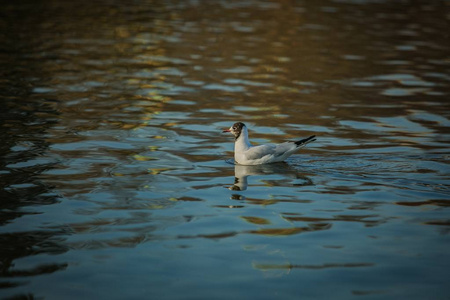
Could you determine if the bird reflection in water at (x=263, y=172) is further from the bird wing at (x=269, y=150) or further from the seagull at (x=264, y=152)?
the bird wing at (x=269, y=150)

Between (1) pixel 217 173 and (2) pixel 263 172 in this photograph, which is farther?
(2) pixel 263 172

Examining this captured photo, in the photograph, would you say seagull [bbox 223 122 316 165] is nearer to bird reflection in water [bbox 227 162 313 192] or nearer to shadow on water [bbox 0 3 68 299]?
bird reflection in water [bbox 227 162 313 192]

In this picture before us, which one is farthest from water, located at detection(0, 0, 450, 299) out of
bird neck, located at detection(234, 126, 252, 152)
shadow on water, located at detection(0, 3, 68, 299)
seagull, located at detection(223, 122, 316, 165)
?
bird neck, located at detection(234, 126, 252, 152)

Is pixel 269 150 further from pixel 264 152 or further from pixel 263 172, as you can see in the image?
pixel 263 172

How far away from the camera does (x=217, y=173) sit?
13.8 metres

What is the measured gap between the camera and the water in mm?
8867

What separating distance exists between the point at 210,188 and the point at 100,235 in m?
3.00

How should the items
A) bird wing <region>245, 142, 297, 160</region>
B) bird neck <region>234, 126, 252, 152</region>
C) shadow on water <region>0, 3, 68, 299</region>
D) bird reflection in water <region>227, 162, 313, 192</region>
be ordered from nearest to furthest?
shadow on water <region>0, 3, 68, 299</region> < bird reflection in water <region>227, 162, 313, 192</region> < bird wing <region>245, 142, 297, 160</region> < bird neck <region>234, 126, 252, 152</region>

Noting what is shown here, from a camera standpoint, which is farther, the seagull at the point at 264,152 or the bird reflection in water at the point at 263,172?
the seagull at the point at 264,152

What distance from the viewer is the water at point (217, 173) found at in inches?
349

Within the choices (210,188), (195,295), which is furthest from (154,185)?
(195,295)

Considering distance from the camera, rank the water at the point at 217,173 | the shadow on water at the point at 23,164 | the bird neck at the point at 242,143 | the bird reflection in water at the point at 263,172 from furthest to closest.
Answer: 1. the bird neck at the point at 242,143
2. the bird reflection in water at the point at 263,172
3. the shadow on water at the point at 23,164
4. the water at the point at 217,173

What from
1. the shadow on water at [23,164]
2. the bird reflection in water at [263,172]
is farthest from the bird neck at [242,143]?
the shadow on water at [23,164]


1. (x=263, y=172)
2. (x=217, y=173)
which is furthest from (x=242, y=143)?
(x=217, y=173)
